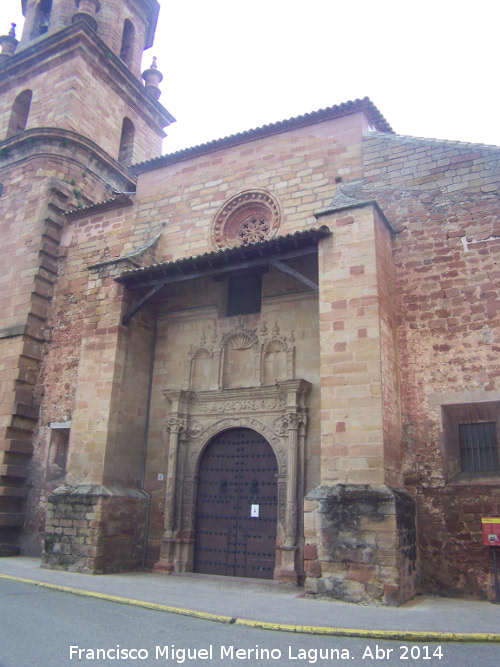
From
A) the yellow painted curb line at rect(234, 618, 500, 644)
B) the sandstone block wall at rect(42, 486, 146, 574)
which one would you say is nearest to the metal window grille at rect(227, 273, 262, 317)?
the sandstone block wall at rect(42, 486, 146, 574)

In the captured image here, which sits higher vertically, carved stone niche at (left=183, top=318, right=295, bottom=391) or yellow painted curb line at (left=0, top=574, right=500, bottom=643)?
carved stone niche at (left=183, top=318, right=295, bottom=391)

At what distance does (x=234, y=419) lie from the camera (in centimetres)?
967

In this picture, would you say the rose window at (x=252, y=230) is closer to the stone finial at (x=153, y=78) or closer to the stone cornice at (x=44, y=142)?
the stone cornice at (x=44, y=142)

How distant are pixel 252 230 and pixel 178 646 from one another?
786cm

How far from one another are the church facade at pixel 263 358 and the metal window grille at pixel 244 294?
0.04 meters

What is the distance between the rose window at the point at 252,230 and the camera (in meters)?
10.6

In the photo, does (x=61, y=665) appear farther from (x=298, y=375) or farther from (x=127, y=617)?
(x=298, y=375)

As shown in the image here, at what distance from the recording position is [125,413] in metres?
10.1

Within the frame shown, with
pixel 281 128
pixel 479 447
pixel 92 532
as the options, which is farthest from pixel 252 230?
pixel 92 532

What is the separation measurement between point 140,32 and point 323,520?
1698 centimetres

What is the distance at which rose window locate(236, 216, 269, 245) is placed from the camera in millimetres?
10627

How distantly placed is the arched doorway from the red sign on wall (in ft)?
10.8

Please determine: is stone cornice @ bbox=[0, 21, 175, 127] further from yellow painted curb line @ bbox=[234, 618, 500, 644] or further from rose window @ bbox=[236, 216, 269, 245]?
yellow painted curb line @ bbox=[234, 618, 500, 644]

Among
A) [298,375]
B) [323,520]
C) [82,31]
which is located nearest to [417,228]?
[298,375]
